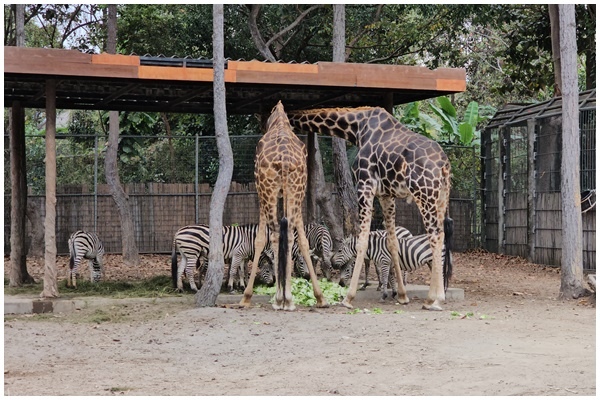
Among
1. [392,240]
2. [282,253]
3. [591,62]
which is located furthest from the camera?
[591,62]

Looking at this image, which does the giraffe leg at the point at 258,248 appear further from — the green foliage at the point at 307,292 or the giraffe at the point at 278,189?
the green foliage at the point at 307,292

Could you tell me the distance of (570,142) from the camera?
43.0 feet

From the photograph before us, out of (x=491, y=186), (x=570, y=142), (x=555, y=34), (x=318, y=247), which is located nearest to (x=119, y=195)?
(x=318, y=247)

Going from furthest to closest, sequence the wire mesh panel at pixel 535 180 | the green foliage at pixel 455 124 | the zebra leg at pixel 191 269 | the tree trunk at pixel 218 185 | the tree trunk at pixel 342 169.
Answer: the green foliage at pixel 455 124 → the wire mesh panel at pixel 535 180 → the tree trunk at pixel 342 169 → the zebra leg at pixel 191 269 → the tree trunk at pixel 218 185

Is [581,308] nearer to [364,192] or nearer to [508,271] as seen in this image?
[364,192]

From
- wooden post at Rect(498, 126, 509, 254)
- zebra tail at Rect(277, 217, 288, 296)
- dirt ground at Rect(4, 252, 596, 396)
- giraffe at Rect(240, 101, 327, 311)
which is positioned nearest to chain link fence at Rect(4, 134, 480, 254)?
wooden post at Rect(498, 126, 509, 254)

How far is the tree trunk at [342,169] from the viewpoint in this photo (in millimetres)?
15656

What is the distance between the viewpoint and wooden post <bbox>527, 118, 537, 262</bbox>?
765 inches

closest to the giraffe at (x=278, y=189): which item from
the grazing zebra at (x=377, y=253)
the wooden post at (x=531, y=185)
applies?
the grazing zebra at (x=377, y=253)

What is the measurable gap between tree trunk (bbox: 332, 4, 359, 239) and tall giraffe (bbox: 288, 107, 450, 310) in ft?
8.73

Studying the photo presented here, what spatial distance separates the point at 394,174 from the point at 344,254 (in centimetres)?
221

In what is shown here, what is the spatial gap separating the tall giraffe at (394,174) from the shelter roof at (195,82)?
57 cm

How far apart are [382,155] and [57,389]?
657 centimetres

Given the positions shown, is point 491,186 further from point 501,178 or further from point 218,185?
point 218,185
